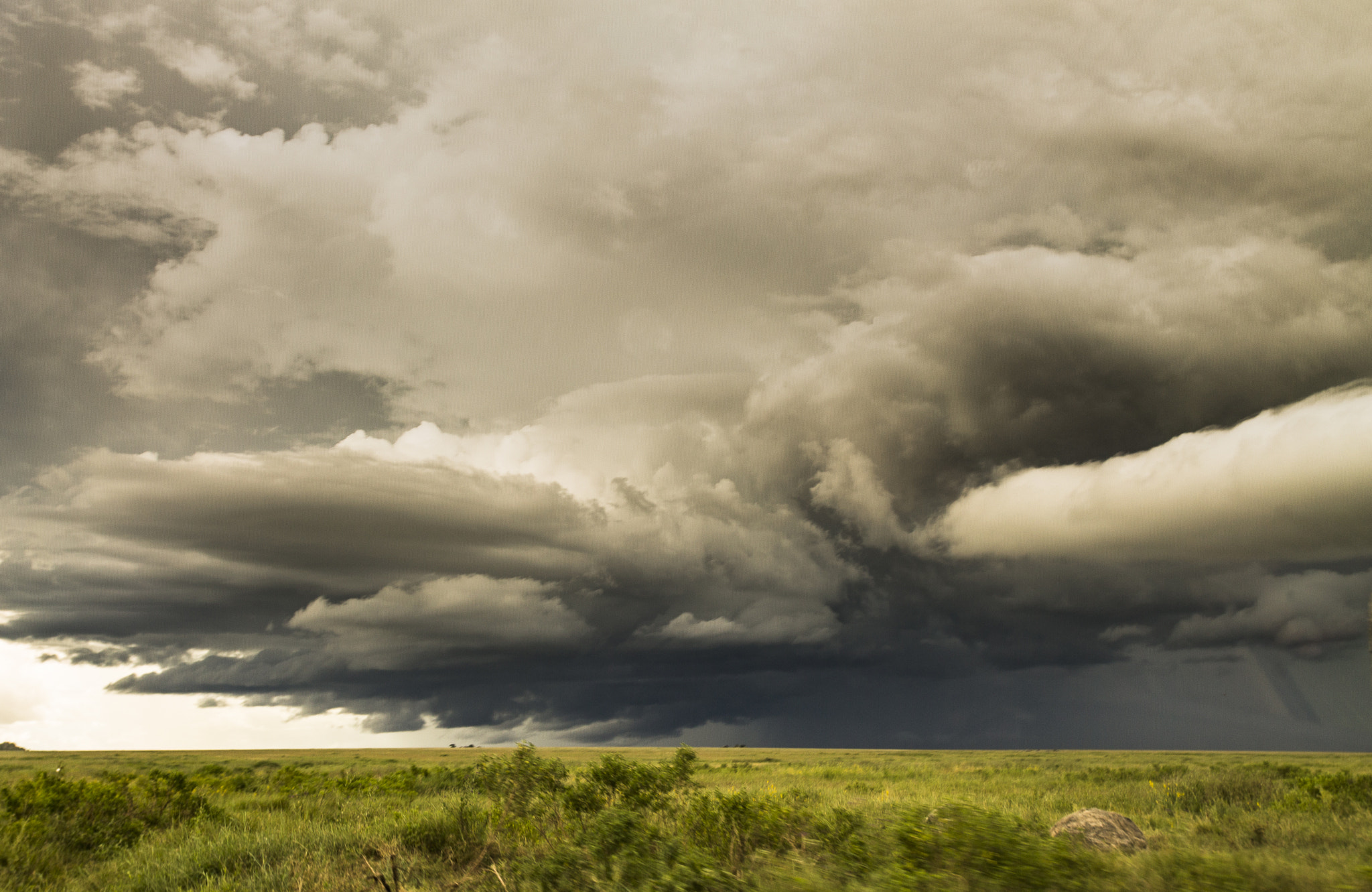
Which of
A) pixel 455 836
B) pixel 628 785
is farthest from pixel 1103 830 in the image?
pixel 455 836

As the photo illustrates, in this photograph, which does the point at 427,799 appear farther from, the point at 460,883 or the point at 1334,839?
the point at 1334,839

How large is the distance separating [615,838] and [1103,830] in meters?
12.1

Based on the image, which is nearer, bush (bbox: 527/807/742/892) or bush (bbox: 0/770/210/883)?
bush (bbox: 527/807/742/892)

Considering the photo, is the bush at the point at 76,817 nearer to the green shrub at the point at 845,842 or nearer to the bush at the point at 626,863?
the bush at the point at 626,863

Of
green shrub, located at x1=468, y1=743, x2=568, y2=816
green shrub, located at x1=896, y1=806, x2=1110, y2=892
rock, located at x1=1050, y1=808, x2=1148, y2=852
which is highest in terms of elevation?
green shrub, located at x1=896, y1=806, x2=1110, y2=892

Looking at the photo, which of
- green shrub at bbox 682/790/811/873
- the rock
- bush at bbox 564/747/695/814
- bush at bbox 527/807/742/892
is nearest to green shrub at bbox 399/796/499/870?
bush at bbox 564/747/695/814

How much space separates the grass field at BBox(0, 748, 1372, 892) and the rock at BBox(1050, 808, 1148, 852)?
0.85 metres

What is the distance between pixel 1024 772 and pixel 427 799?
145 ft

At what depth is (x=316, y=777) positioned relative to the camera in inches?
1390

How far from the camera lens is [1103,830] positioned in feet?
61.2

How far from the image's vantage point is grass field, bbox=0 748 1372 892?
9711 mm

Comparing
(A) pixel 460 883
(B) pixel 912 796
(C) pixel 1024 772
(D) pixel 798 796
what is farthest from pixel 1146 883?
(C) pixel 1024 772

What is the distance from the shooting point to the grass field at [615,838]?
971 centimetres

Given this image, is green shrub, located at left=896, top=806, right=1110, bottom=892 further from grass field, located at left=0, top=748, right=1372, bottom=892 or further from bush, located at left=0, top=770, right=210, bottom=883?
bush, located at left=0, top=770, right=210, bottom=883
